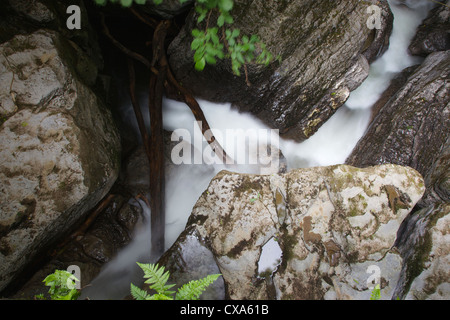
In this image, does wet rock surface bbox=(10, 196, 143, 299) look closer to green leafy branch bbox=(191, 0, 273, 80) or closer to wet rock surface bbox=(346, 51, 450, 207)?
green leafy branch bbox=(191, 0, 273, 80)

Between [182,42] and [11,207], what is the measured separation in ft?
9.46

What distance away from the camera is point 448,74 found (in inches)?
148

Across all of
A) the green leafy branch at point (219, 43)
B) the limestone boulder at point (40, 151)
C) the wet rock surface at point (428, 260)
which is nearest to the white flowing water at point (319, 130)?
the green leafy branch at point (219, 43)

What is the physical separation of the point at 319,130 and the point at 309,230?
2640mm

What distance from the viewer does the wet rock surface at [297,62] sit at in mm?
3432

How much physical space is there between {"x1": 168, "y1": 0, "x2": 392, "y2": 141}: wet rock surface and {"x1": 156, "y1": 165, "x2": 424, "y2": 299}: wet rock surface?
→ 1645 millimetres

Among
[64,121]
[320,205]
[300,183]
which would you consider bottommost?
[320,205]

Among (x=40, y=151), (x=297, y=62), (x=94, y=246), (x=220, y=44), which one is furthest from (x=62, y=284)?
(x=297, y=62)

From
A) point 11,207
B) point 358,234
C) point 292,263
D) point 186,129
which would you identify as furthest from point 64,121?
point 358,234

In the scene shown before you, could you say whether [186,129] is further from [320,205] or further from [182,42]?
[320,205]

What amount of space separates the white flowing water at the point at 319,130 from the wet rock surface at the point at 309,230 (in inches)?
66.1

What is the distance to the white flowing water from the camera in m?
4.57

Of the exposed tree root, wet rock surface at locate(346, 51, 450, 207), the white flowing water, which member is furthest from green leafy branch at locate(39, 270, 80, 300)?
wet rock surface at locate(346, 51, 450, 207)

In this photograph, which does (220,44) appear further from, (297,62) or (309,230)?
(309,230)
